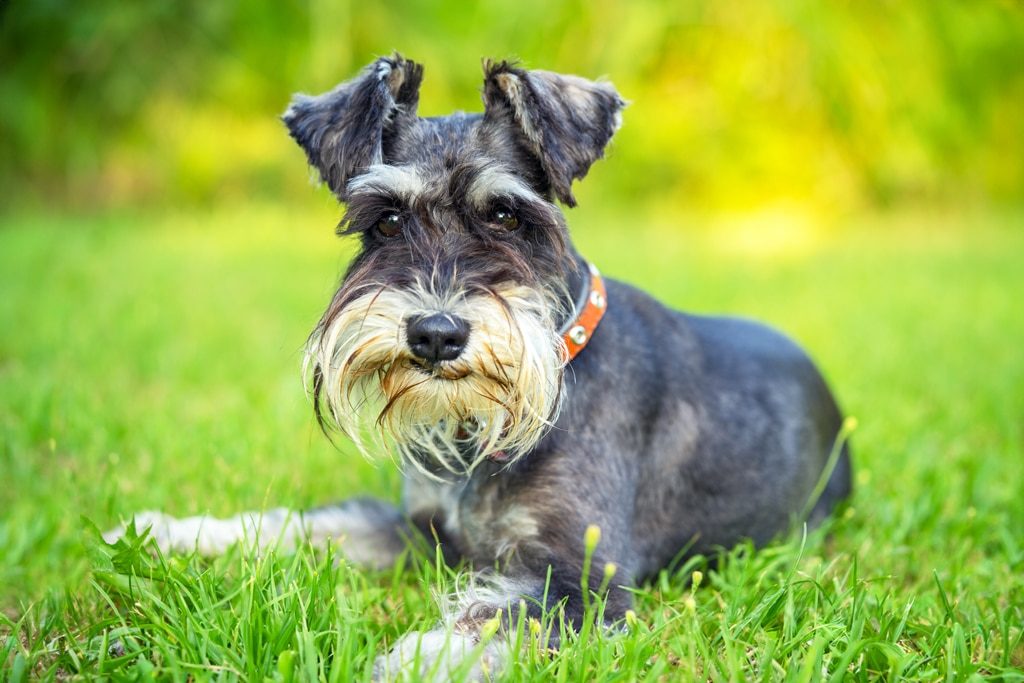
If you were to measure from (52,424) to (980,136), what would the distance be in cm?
1186

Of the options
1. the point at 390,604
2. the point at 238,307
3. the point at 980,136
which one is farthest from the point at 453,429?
the point at 980,136

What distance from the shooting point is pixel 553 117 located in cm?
275

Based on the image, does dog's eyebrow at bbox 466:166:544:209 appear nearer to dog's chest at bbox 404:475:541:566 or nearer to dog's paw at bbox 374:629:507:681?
dog's chest at bbox 404:475:541:566

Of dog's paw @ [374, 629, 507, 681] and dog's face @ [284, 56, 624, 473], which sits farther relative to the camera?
dog's face @ [284, 56, 624, 473]

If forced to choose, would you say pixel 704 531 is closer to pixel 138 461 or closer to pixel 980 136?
pixel 138 461

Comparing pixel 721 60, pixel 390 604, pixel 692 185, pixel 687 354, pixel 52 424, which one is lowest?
pixel 390 604

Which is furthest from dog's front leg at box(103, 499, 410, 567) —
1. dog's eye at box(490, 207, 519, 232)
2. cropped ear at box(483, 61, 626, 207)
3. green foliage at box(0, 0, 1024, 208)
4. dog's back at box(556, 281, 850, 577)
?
green foliage at box(0, 0, 1024, 208)

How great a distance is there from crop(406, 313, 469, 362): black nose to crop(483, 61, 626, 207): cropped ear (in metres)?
0.65

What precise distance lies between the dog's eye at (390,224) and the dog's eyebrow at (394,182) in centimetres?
7

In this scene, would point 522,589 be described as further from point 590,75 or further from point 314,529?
point 590,75

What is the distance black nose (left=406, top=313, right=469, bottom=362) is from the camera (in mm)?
2309

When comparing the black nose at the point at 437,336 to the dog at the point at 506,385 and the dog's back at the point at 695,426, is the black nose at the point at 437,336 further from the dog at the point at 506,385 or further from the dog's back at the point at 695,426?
the dog's back at the point at 695,426

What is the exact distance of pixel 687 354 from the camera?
3.24 meters

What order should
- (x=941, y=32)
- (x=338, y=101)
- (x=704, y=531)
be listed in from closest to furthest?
(x=338, y=101) < (x=704, y=531) < (x=941, y=32)
